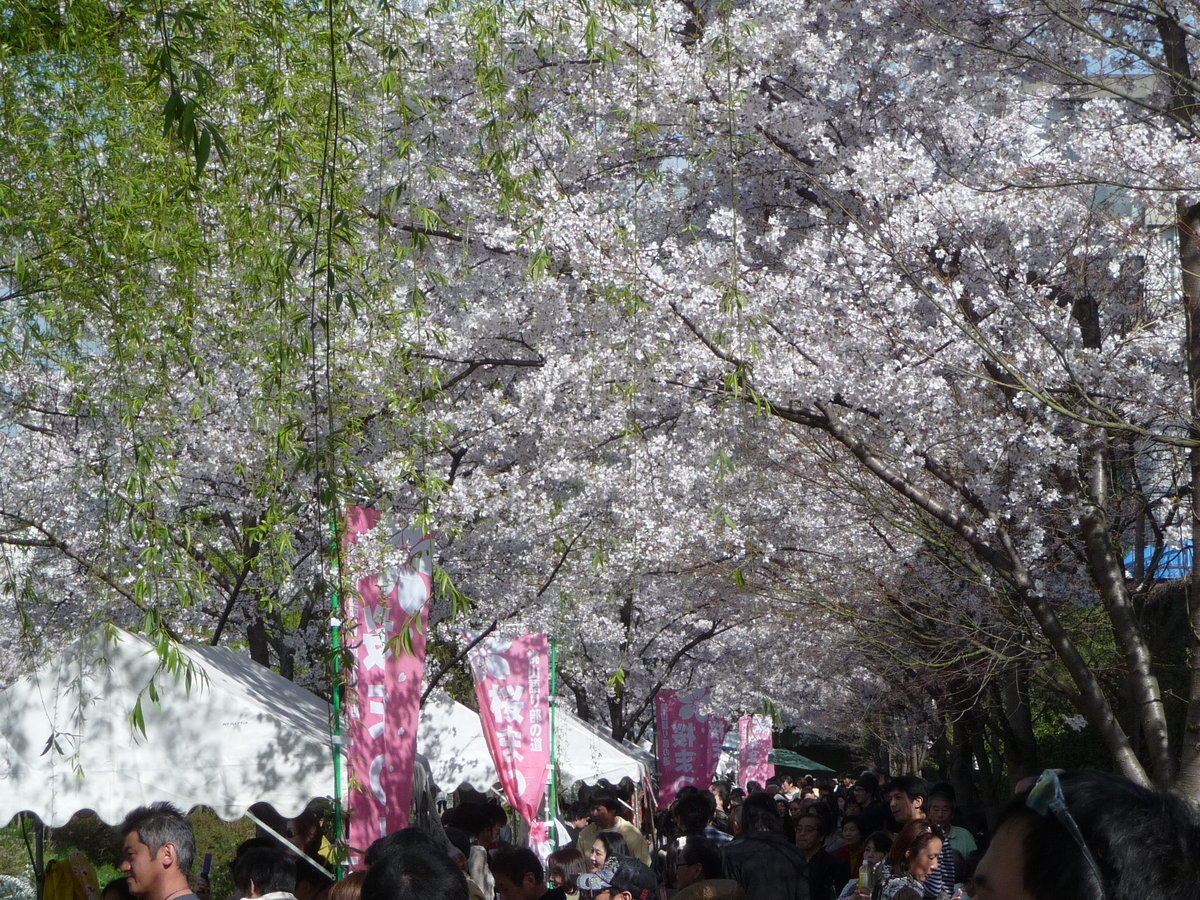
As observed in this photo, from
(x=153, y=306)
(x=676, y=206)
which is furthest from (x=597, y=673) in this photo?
(x=153, y=306)

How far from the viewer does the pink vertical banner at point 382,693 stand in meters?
6.08

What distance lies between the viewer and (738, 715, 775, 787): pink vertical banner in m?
22.1

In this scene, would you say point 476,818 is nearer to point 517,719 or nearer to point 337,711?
point 517,719

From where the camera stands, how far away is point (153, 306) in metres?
5.12

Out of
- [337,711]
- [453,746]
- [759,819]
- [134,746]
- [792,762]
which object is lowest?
[759,819]

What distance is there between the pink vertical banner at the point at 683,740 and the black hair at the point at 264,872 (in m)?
12.4

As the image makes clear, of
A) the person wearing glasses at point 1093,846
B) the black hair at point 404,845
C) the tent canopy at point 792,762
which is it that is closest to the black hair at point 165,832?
the black hair at point 404,845

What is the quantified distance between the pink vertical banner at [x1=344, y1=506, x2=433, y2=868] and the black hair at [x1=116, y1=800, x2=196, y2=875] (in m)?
1.89

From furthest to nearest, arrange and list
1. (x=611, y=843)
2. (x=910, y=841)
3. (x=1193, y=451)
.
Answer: (x=611, y=843), (x=1193, y=451), (x=910, y=841)

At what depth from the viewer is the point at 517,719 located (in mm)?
9445

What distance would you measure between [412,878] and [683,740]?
46.0 feet

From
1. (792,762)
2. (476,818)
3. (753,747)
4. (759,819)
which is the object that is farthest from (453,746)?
(792,762)

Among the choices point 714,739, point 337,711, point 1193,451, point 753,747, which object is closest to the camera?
point 337,711

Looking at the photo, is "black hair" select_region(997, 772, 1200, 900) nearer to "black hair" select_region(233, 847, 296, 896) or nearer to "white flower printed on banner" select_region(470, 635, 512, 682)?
"black hair" select_region(233, 847, 296, 896)
